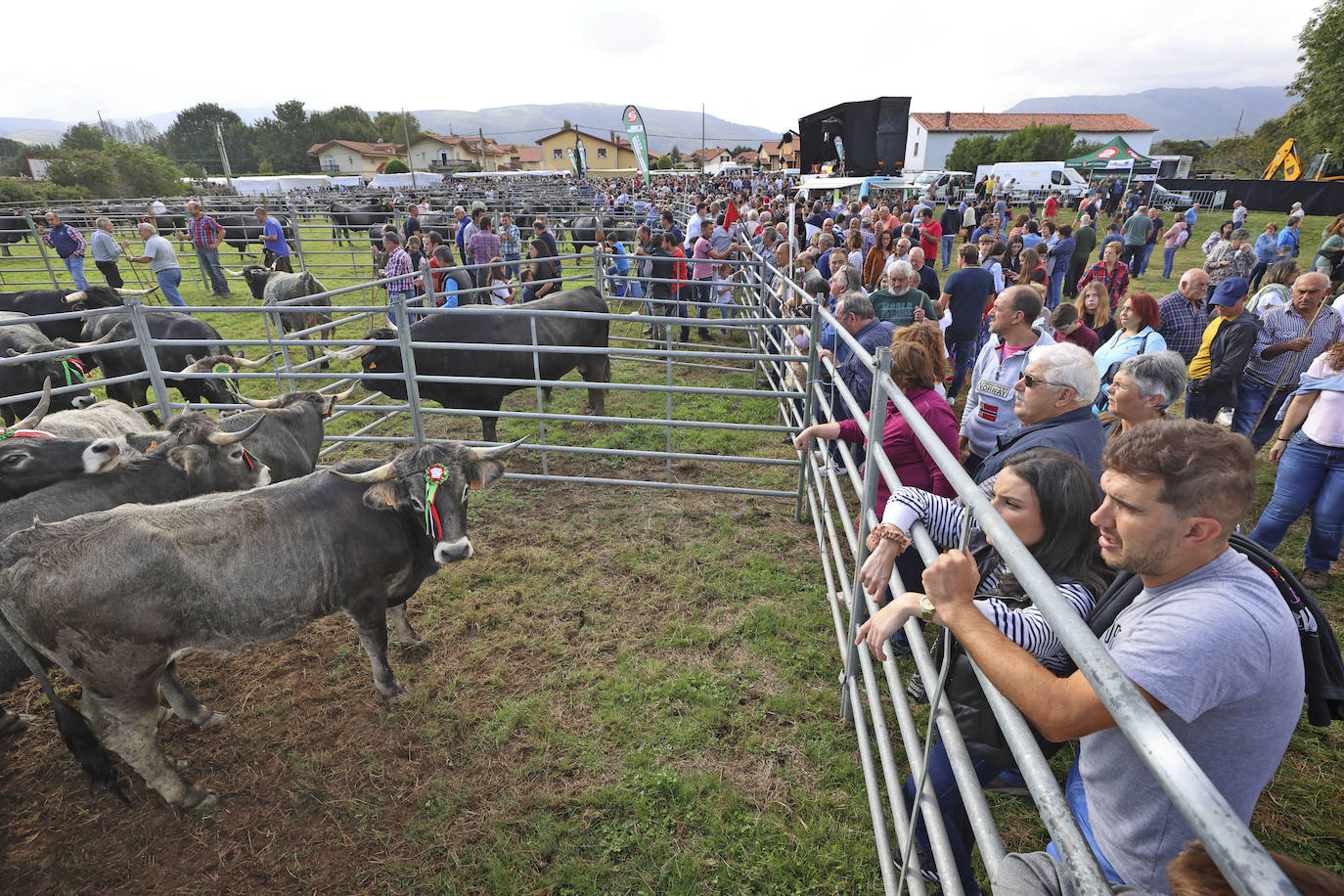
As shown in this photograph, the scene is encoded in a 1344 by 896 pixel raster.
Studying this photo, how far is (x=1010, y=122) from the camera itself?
241 ft

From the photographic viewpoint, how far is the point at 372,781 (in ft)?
10.9

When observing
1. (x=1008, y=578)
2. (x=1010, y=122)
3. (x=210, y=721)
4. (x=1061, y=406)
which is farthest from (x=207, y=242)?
(x=1010, y=122)

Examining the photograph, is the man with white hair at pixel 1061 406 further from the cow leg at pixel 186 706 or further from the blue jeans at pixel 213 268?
the blue jeans at pixel 213 268

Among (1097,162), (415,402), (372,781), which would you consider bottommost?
(372,781)

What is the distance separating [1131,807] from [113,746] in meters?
4.32

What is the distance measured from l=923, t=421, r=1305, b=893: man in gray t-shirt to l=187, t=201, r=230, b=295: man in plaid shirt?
16713 mm

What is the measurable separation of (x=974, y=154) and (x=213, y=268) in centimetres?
5608

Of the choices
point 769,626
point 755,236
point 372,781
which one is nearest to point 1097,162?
point 755,236

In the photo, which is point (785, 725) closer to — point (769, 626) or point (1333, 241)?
point (769, 626)

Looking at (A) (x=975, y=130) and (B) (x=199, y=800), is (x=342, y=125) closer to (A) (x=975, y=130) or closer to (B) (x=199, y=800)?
(A) (x=975, y=130)

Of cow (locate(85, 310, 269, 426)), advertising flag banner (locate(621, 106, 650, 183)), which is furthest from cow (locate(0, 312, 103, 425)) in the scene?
advertising flag banner (locate(621, 106, 650, 183))

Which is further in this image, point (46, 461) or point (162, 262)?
point (162, 262)

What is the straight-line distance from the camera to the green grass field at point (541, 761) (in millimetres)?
2887

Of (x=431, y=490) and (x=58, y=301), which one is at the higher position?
(x=58, y=301)
